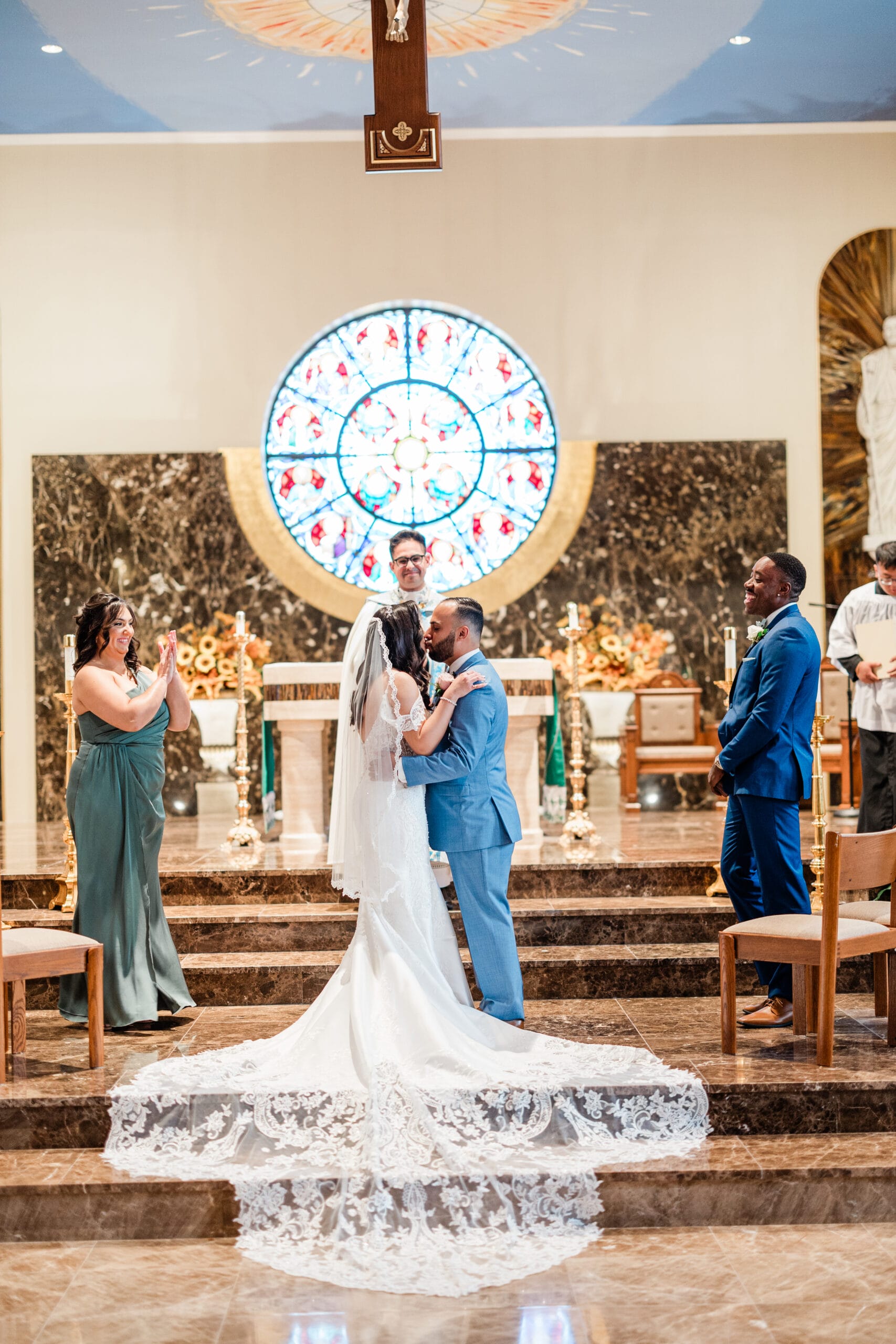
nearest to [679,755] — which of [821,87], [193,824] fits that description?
[193,824]

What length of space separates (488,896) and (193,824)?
502cm

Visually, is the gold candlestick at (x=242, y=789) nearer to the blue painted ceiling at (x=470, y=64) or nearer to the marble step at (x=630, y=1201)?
the marble step at (x=630, y=1201)

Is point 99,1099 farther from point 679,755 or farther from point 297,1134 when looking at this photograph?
point 679,755

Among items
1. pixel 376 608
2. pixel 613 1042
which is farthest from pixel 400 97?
pixel 613 1042

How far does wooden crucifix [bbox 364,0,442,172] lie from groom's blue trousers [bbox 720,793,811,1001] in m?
2.79

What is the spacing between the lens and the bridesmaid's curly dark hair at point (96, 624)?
4727mm

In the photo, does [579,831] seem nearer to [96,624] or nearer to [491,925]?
[491,925]

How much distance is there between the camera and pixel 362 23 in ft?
28.2

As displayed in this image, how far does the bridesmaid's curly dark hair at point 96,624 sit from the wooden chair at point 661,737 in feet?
17.8

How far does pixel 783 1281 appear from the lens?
3.27 meters

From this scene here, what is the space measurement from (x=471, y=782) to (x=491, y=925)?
20.1 inches

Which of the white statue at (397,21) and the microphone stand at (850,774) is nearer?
the white statue at (397,21)

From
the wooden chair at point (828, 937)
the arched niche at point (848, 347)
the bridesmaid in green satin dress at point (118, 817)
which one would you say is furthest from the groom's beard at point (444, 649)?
the arched niche at point (848, 347)

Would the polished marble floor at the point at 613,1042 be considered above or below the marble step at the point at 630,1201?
above
